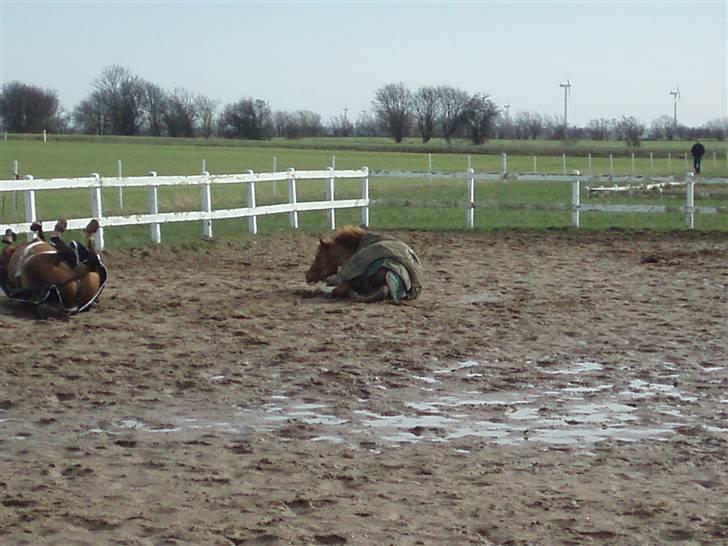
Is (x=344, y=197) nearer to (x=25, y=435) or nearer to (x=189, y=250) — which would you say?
(x=189, y=250)

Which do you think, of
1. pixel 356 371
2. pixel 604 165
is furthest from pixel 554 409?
pixel 604 165

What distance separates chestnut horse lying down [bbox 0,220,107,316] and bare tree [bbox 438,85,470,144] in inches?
3299

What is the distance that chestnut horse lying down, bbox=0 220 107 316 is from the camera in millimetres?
10320

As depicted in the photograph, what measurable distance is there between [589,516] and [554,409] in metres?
2.17

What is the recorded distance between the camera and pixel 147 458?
584 cm

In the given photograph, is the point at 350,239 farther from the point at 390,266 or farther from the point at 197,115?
the point at 197,115

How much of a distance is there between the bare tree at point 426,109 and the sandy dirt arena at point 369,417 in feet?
290

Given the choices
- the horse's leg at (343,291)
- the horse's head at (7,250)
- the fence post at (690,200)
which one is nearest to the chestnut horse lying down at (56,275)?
the horse's head at (7,250)

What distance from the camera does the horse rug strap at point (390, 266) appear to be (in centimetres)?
1134

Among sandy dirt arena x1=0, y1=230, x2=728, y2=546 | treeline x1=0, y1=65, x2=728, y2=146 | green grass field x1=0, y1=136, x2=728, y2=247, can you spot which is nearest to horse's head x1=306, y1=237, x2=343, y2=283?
sandy dirt arena x1=0, y1=230, x2=728, y2=546

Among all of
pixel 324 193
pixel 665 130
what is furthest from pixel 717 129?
pixel 324 193

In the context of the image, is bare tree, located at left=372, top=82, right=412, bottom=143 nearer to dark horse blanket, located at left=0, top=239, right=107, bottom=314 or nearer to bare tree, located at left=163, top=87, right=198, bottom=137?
bare tree, located at left=163, top=87, right=198, bottom=137

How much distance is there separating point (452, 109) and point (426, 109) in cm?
293

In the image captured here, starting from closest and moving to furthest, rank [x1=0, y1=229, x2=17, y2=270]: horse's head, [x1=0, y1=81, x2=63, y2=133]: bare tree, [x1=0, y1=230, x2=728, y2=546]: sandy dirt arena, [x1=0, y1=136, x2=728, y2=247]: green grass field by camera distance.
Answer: [x1=0, y1=230, x2=728, y2=546]: sandy dirt arena, [x1=0, y1=229, x2=17, y2=270]: horse's head, [x1=0, y1=136, x2=728, y2=247]: green grass field, [x1=0, y1=81, x2=63, y2=133]: bare tree
